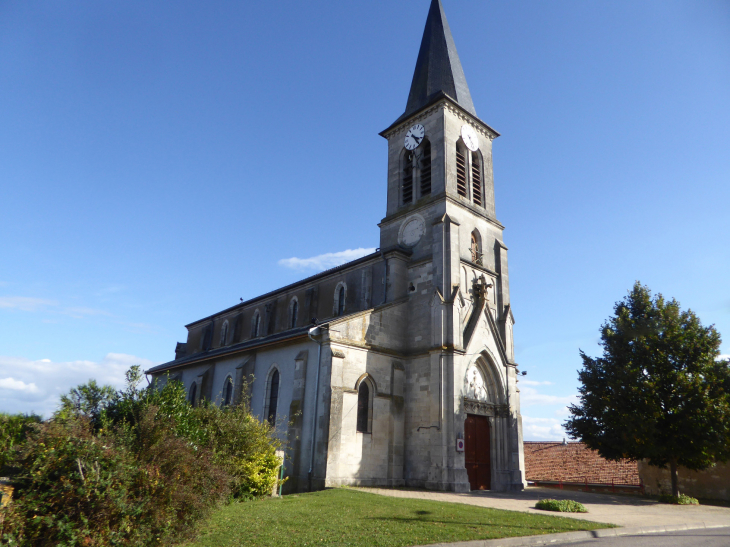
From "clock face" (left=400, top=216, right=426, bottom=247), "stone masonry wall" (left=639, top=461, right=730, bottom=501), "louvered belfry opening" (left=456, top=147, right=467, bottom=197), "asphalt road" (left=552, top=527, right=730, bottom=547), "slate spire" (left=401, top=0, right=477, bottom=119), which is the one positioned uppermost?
"slate spire" (left=401, top=0, right=477, bottom=119)

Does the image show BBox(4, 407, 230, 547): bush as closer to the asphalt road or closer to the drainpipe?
the asphalt road

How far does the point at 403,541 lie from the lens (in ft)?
30.7

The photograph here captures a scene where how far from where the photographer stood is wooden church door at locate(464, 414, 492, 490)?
23.3 metres

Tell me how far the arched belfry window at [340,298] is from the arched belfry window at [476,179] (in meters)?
9.19

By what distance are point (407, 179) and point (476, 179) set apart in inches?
163

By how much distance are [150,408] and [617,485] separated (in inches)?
988

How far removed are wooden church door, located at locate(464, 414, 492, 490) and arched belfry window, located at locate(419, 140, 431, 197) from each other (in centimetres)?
1252

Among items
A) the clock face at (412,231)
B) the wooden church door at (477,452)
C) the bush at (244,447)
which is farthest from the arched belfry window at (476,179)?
the bush at (244,447)

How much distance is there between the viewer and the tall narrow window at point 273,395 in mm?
24639

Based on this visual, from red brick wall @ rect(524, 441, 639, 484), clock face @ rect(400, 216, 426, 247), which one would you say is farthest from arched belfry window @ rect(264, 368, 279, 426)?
red brick wall @ rect(524, 441, 639, 484)

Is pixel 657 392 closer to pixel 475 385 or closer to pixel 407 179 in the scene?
pixel 475 385

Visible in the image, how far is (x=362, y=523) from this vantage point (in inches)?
447

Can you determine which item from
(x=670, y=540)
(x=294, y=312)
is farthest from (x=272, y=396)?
(x=670, y=540)

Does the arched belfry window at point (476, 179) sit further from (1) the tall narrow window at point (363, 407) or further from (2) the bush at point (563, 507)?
(2) the bush at point (563, 507)
